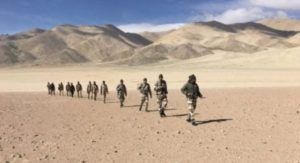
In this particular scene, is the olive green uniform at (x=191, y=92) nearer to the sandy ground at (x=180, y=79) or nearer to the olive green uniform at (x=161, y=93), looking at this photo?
the olive green uniform at (x=161, y=93)

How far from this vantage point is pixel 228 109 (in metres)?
22.5

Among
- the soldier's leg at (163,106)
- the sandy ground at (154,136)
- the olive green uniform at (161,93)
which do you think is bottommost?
the sandy ground at (154,136)

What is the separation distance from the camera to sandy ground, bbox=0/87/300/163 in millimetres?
13267

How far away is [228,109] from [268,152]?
29.8 ft

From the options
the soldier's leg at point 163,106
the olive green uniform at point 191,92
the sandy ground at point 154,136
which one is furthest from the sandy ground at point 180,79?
the olive green uniform at point 191,92

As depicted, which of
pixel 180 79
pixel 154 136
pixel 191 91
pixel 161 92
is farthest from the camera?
pixel 180 79

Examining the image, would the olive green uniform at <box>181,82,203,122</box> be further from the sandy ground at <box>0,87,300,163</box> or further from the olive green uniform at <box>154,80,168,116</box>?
the olive green uniform at <box>154,80,168,116</box>

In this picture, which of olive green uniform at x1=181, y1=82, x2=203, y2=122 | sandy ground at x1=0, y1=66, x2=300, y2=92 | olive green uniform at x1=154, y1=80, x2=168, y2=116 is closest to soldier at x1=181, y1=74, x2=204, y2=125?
olive green uniform at x1=181, y1=82, x2=203, y2=122

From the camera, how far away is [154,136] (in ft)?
52.5

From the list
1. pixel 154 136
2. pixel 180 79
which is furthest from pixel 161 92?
pixel 180 79

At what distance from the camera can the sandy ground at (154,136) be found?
43.5ft

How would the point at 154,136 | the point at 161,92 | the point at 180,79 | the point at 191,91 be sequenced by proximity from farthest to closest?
the point at 180,79
the point at 161,92
the point at 191,91
the point at 154,136

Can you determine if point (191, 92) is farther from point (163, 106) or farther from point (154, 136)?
point (163, 106)

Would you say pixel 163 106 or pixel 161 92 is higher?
pixel 161 92
